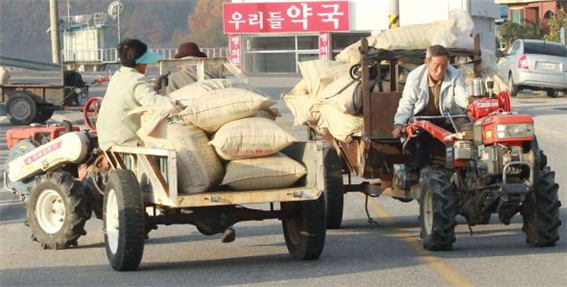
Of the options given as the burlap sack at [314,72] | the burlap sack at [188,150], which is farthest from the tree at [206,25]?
the burlap sack at [188,150]

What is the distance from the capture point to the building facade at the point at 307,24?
227ft

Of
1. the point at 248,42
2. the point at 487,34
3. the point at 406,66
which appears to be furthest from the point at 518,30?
the point at 406,66

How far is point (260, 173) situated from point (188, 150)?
2.03 ft

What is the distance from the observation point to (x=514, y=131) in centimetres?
1150

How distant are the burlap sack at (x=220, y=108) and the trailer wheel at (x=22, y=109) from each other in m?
26.6

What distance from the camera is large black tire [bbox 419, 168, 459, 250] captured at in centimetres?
1175

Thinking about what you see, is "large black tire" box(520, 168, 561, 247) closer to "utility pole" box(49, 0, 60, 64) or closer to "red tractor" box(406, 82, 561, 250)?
"red tractor" box(406, 82, 561, 250)

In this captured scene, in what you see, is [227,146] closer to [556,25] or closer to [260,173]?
[260,173]

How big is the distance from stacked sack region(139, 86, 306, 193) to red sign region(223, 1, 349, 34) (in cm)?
5923

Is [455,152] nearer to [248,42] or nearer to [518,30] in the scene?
[248,42]

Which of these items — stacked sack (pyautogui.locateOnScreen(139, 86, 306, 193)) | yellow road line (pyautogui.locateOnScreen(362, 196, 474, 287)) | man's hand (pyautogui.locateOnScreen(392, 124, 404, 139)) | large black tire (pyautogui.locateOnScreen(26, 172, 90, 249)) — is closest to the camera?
yellow road line (pyautogui.locateOnScreen(362, 196, 474, 287))

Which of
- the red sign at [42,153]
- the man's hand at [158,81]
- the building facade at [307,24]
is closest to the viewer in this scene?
the red sign at [42,153]

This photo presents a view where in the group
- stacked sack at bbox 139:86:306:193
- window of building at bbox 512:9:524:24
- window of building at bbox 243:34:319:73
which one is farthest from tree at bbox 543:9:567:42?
stacked sack at bbox 139:86:306:193

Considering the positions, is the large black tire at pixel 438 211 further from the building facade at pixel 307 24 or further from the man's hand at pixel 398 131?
the building facade at pixel 307 24
